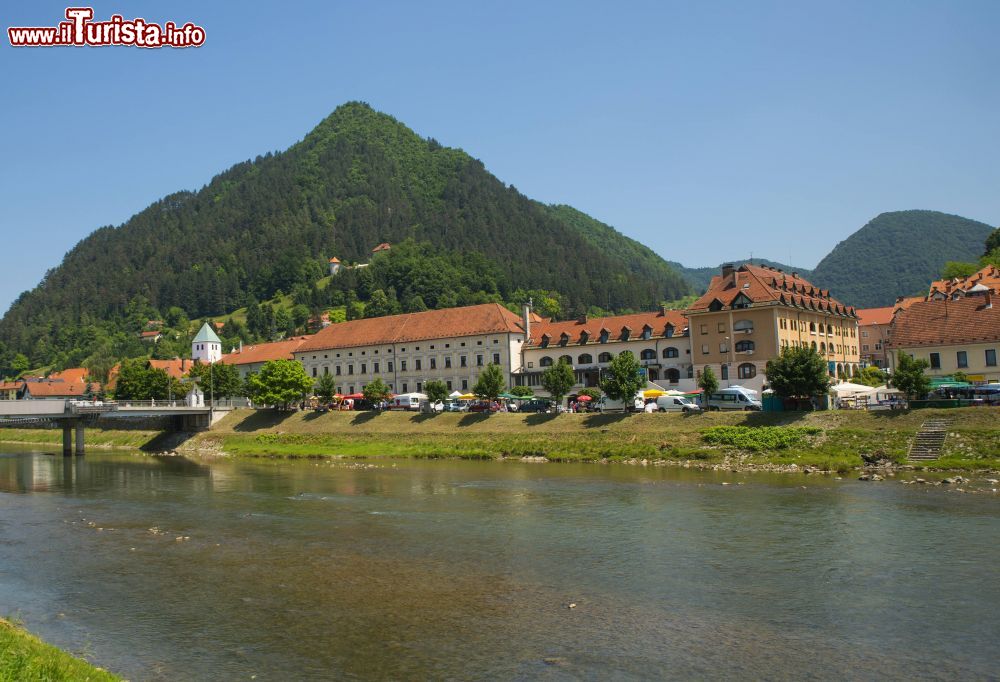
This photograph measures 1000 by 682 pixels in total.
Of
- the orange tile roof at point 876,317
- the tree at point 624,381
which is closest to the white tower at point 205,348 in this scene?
the tree at point 624,381

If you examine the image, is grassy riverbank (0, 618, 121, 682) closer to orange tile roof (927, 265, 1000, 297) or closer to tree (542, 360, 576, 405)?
tree (542, 360, 576, 405)

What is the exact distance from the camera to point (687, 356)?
89.8m

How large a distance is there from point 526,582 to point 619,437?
41.0 metres

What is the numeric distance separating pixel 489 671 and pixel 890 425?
1821 inches

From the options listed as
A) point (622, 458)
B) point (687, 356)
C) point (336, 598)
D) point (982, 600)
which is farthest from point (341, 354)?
point (982, 600)

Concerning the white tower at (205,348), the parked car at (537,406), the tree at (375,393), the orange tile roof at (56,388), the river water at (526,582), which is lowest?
the river water at (526,582)

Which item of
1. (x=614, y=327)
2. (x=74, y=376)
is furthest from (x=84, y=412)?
(x=74, y=376)

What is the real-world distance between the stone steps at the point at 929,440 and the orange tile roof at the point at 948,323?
17.8m

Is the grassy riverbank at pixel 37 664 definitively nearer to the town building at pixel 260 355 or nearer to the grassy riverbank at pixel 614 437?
the grassy riverbank at pixel 614 437

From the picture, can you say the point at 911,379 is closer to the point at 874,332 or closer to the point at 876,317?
the point at 874,332

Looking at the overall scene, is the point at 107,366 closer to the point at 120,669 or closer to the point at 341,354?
the point at 341,354

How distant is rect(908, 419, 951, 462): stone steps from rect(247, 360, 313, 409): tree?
68855 millimetres

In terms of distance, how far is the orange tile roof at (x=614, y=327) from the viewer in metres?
93.4

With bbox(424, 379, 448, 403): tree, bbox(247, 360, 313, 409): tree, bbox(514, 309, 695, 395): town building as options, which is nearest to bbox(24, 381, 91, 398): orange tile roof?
bbox(247, 360, 313, 409): tree
